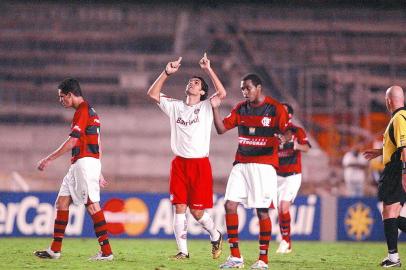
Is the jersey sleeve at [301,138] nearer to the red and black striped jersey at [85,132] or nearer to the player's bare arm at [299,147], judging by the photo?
the player's bare arm at [299,147]

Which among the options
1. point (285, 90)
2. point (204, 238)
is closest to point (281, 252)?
point (204, 238)

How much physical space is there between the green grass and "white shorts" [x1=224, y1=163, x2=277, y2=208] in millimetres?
742

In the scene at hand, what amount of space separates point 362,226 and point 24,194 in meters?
6.16

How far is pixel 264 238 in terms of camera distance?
8148 mm

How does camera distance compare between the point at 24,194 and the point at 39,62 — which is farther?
the point at 39,62

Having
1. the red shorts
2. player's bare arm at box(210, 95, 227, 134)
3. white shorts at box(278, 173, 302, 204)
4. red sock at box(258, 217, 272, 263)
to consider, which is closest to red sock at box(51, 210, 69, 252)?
the red shorts

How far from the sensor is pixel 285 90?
775 inches

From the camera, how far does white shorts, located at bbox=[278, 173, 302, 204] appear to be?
38.6ft

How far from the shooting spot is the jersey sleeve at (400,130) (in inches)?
331

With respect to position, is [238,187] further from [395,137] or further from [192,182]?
[395,137]

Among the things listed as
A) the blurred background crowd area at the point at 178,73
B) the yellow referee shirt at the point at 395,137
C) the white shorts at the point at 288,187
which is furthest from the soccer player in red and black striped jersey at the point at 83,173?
the blurred background crowd area at the point at 178,73

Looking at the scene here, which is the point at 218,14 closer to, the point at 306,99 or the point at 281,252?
the point at 306,99

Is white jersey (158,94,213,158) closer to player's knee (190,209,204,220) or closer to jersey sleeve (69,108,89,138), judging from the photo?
player's knee (190,209,204,220)

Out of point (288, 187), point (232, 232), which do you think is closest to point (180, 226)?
point (232, 232)
